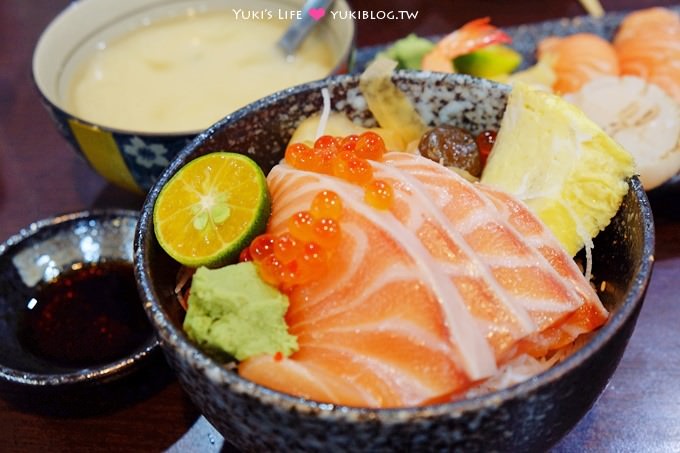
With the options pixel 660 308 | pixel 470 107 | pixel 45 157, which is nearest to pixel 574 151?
pixel 470 107

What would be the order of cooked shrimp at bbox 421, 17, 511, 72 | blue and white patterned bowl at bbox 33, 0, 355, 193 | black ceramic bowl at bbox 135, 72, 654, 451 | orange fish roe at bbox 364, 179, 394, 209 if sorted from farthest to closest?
cooked shrimp at bbox 421, 17, 511, 72 < blue and white patterned bowl at bbox 33, 0, 355, 193 < orange fish roe at bbox 364, 179, 394, 209 < black ceramic bowl at bbox 135, 72, 654, 451

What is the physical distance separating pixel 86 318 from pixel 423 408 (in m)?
0.95

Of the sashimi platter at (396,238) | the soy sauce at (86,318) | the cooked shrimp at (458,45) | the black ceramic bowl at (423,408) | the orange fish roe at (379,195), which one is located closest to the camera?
the black ceramic bowl at (423,408)

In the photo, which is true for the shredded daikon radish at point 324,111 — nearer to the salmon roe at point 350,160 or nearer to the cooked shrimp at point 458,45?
the salmon roe at point 350,160

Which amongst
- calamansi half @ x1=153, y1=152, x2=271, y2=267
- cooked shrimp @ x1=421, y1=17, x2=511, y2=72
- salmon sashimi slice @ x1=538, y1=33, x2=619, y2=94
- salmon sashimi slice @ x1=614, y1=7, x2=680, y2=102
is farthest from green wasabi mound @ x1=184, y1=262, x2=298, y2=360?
salmon sashimi slice @ x1=614, y1=7, x2=680, y2=102

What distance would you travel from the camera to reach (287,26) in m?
2.14

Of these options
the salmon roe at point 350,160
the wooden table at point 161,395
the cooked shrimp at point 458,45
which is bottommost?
the wooden table at point 161,395

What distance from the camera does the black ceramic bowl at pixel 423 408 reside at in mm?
811

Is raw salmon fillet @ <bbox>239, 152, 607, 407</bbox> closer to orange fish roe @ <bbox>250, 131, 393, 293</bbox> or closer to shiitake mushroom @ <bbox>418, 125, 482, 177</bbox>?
orange fish roe @ <bbox>250, 131, 393, 293</bbox>

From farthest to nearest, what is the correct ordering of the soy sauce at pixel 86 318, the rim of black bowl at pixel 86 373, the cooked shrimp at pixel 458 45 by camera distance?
1. the cooked shrimp at pixel 458 45
2. the soy sauce at pixel 86 318
3. the rim of black bowl at pixel 86 373

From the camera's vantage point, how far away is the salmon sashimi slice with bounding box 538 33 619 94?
2064mm

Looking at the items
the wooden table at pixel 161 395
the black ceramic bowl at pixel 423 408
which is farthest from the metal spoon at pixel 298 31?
the black ceramic bowl at pixel 423 408

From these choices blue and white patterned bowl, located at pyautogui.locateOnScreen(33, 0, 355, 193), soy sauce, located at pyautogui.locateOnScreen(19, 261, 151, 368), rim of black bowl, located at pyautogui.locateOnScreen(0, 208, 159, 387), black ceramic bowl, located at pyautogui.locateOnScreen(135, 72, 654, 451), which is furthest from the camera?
blue and white patterned bowl, located at pyautogui.locateOnScreen(33, 0, 355, 193)

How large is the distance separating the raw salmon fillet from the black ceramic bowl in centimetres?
6
